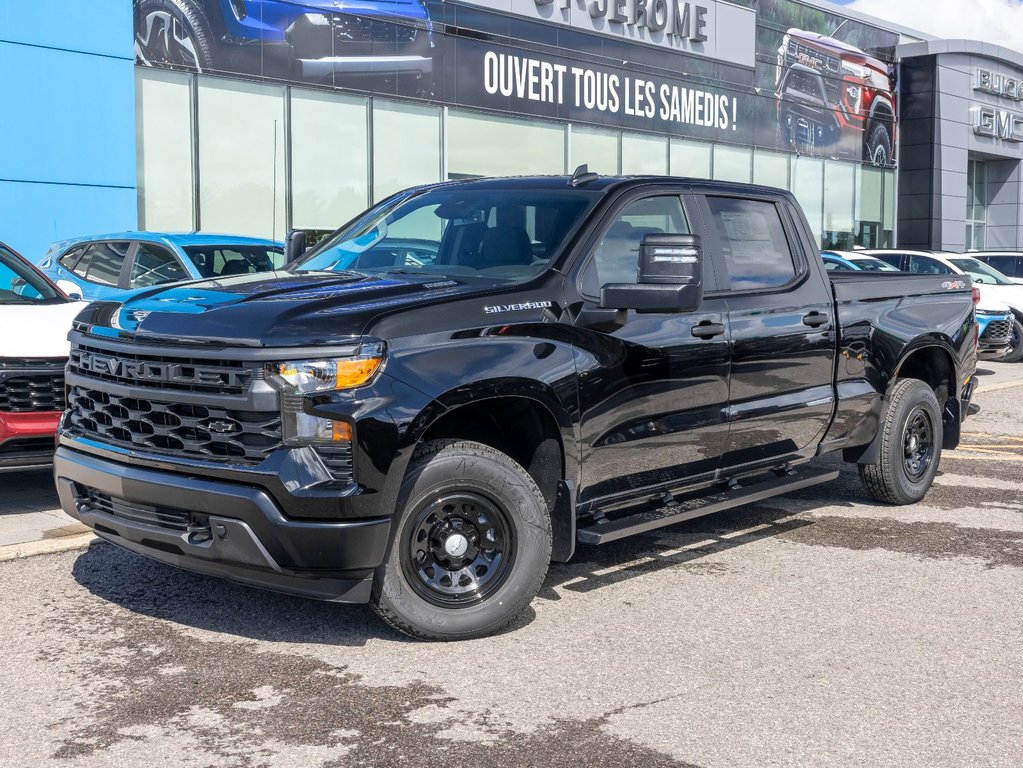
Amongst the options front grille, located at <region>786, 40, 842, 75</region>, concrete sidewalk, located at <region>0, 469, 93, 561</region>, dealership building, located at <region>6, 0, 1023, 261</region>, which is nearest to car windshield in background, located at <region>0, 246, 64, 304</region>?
concrete sidewalk, located at <region>0, 469, 93, 561</region>

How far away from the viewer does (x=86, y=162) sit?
18141mm

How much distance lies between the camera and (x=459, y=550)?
4.80 meters

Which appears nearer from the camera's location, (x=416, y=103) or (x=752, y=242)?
(x=752, y=242)

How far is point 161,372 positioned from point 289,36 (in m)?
17.1

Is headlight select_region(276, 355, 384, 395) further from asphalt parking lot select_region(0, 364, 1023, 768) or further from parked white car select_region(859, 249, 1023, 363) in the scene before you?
parked white car select_region(859, 249, 1023, 363)

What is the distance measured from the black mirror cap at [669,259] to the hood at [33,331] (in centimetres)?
333

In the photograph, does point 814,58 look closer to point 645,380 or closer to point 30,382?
→ point 30,382

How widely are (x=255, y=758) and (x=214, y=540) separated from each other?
102cm

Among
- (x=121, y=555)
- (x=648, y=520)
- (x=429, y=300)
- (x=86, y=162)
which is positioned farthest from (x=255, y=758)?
(x=86, y=162)

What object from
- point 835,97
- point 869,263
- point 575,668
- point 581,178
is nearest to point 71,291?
point 581,178

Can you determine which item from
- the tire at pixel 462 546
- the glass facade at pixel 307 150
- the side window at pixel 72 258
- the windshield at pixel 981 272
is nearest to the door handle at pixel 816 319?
the tire at pixel 462 546

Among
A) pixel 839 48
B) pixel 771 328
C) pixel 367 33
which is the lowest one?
pixel 771 328

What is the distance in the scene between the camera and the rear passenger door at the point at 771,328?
6078 mm

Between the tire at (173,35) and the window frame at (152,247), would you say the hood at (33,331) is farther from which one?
the tire at (173,35)
